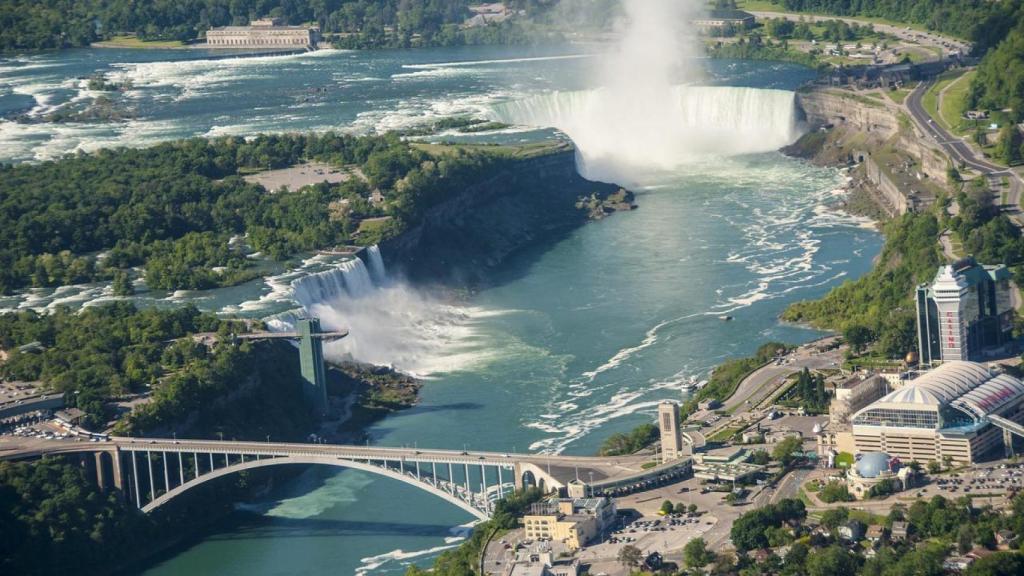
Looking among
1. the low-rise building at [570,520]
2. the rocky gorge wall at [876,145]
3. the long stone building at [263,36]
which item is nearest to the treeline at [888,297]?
the rocky gorge wall at [876,145]

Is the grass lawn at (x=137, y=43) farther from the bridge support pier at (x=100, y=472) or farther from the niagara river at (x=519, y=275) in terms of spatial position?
the bridge support pier at (x=100, y=472)

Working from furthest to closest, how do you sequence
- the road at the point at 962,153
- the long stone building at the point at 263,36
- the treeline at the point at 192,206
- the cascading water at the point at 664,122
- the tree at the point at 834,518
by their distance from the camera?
the long stone building at the point at 263,36 < the cascading water at the point at 664,122 < the road at the point at 962,153 < the treeline at the point at 192,206 < the tree at the point at 834,518

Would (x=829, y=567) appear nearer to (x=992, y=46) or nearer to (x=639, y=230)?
(x=639, y=230)

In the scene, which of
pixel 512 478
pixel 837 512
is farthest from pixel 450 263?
pixel 837 512

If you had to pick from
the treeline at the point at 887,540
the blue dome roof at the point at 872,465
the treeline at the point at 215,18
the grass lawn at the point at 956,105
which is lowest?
the treeline at the point at 887,540

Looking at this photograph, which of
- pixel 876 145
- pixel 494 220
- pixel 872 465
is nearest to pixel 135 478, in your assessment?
pixel 872 465

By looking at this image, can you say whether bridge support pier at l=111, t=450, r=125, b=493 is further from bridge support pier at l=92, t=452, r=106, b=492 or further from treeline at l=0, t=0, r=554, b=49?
treeline at l=0, t=0, r=554, b=49
